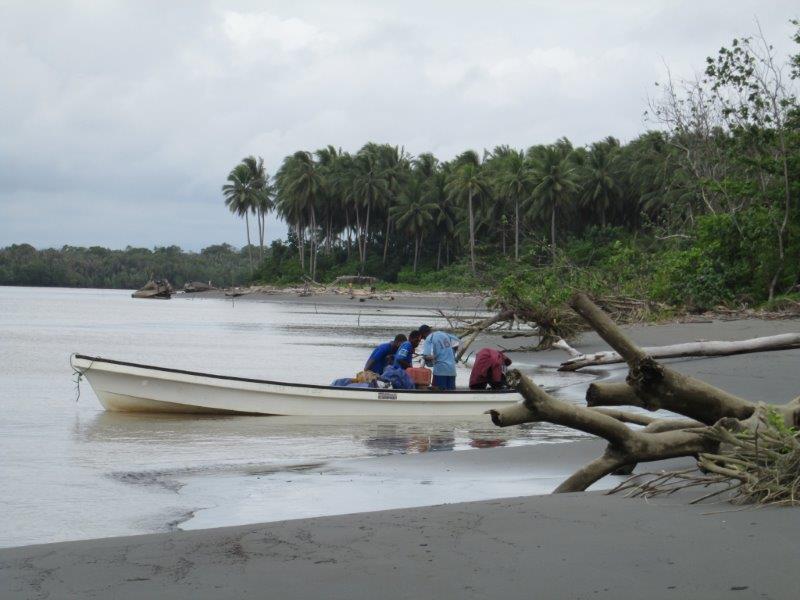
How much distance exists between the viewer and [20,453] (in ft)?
39.2

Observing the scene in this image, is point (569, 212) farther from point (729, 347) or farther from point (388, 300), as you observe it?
point (729, 347)

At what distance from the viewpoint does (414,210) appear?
82188mm

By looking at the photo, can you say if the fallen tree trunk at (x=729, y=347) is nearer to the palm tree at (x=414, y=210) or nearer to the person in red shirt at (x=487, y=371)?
the person in red shirt at (x=487, y=371)

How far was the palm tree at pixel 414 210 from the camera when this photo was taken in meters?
81.9

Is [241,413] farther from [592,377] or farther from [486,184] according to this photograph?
[486,184]

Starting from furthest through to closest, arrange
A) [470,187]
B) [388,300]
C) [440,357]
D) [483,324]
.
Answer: [470,187]
[388,300]
[483,324]
[440,357]

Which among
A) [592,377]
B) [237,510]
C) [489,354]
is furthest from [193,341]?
[237,510]

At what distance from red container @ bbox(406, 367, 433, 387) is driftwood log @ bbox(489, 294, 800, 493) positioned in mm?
8561

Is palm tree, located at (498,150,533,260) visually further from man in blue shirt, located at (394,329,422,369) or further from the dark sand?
man in blue shirt, located at (394,329,422,369)

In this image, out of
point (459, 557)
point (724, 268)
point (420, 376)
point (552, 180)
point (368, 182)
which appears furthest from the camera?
point (368, 182)

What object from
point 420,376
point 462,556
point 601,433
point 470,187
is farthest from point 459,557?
point 470,187

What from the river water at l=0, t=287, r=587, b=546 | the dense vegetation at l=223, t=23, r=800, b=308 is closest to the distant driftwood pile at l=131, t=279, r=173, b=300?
the dense vegetation at l=223, t=23, r=800, b=308

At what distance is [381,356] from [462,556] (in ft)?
34.6

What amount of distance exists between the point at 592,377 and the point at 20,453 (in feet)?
39.1
